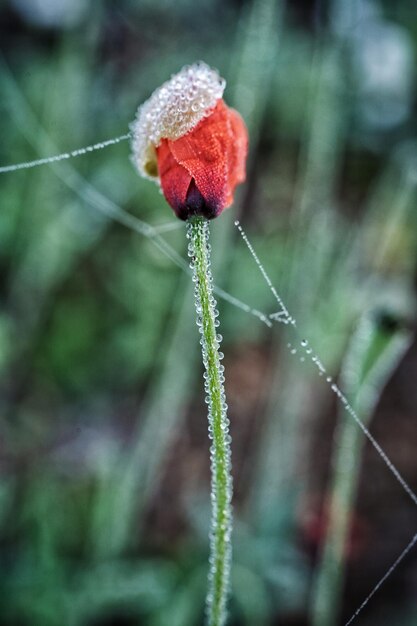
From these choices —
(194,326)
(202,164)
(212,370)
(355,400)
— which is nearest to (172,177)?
(202,164)

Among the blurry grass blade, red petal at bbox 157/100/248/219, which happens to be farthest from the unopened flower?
the blurry grass blade

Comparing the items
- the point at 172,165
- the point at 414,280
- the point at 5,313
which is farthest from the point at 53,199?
the point at 172,165

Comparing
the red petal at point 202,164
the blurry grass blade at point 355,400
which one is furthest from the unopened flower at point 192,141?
the blurry grass blade at point 355,400

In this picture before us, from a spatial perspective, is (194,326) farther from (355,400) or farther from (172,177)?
(172,177)

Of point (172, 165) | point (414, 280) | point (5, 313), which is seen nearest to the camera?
point (172, 165)

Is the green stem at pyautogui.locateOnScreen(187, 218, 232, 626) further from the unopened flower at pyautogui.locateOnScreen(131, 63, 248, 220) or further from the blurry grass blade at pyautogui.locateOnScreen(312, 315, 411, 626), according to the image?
the blurry grass blade at pyautogui.locateOnScreen(312, 315, 411, 626)

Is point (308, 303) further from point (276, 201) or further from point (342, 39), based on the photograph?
point (342, 39)

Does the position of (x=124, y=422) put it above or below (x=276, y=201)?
below

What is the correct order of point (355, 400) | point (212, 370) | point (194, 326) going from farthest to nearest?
point (194, 326), point (355, 400), point (212, 370)
